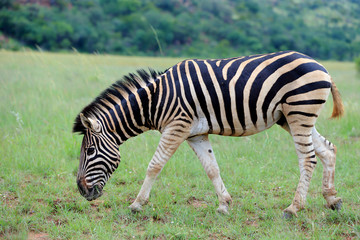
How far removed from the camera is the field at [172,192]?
437 cm

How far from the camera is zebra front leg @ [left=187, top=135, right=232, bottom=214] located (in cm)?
500

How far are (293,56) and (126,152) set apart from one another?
3844 millimetres

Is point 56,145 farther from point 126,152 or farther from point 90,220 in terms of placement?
point 90,220

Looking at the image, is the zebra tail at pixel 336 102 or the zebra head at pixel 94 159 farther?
the zebra tail at pixel 336 102

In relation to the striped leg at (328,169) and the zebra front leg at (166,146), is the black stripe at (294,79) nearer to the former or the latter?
the striped leg at (328,169)

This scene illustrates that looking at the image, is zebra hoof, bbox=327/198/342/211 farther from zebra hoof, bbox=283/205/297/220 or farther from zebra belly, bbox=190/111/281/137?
zebra belly, bbox=190/111/281/137

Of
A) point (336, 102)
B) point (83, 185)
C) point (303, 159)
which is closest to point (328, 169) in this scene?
point (303, 159)

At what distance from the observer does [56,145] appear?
24.2ft

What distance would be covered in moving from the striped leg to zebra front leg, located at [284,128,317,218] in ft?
0.98

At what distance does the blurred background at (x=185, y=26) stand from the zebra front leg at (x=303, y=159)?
25.9 meters

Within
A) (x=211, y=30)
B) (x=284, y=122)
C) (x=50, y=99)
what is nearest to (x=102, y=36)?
(x=211, y=30)

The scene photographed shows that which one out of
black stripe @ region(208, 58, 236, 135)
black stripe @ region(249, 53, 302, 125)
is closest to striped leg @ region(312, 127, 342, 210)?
black stripe @ region(249, 53, 302, 125)

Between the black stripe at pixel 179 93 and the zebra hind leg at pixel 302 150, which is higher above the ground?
the black stripe at pixel 179 93

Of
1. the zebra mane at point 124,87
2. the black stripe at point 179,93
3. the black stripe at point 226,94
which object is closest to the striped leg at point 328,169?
the black stripe at point 226,94
